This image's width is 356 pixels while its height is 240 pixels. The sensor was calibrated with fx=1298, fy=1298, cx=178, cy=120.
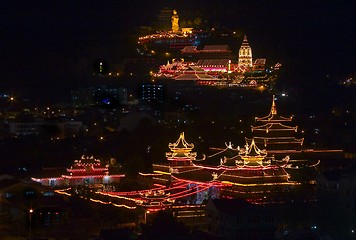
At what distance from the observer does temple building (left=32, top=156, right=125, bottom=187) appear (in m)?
17.6

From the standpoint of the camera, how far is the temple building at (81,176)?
1762 centimetres

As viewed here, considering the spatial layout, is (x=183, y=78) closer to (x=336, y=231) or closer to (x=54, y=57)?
(x=54, y=57)

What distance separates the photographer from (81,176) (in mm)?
17922

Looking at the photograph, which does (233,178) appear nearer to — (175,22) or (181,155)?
(181,155)

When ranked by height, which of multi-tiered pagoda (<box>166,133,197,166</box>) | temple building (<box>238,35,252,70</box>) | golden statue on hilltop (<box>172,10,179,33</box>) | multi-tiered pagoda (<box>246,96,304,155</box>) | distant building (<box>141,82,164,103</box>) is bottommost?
multi-tiered pagoda (<box>166,133,197,166</box>)

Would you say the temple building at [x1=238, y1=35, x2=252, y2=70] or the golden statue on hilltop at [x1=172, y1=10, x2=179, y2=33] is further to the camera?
the golden statue on hilltop at [x1=172, y1=10, x2=179, y2=33]

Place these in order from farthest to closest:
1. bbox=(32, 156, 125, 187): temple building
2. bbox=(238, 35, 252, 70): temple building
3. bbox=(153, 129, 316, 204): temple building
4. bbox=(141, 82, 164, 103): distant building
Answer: bbox=(238, 35, 252, 70): temple building, bbox=(141, 82, 164, 103): distant building, bbox=(32, 156, 125, 187): temple building, bbox=(153, 129, 316, 204): temple building

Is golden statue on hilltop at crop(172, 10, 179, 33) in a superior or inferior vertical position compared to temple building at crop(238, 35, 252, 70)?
superior

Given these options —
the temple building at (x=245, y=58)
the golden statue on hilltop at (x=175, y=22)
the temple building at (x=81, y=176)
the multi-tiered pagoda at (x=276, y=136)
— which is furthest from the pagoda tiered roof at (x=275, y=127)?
the golden statue on hilltop at (x=175, y=22)

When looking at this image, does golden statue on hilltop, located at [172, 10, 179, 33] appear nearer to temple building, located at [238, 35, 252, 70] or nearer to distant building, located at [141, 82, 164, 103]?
temple building, located at [238, 35, 252, 70]

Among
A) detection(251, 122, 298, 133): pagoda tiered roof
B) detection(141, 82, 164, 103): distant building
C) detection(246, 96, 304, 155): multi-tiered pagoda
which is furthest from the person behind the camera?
detection(141, 82, 164, 103): distant building

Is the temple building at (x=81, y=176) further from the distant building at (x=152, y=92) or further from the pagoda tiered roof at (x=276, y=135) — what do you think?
the distant building at (x=152, y=92)

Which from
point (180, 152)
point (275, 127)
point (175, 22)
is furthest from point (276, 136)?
point (175, 22)

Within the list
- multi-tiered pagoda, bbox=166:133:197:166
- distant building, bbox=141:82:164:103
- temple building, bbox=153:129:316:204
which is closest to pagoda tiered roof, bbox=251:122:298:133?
temple building, bbox=153:129:316:204
